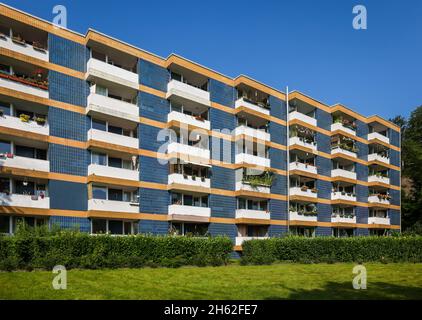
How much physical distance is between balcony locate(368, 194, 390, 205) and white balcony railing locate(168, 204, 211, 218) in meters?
28.5

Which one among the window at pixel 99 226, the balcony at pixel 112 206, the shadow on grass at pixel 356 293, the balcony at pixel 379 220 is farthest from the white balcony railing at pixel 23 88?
the balcony at pixel 379 220

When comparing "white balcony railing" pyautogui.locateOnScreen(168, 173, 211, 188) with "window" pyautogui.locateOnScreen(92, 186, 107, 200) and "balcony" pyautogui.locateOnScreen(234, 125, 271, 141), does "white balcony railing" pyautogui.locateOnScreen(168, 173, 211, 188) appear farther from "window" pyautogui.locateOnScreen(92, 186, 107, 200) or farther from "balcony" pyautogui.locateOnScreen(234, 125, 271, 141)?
"balcony" pyautogui.locateOnScreen(234, 125, 271, 141)

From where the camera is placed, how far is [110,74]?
92.3 feet

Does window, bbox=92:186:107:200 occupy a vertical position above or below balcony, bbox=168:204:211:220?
above

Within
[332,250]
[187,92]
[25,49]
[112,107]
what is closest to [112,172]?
Answer: [112,107]

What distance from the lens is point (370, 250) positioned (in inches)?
1270

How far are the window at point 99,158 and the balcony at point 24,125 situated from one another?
3.78 meters

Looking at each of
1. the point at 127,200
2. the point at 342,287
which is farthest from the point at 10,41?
the point at 342,287

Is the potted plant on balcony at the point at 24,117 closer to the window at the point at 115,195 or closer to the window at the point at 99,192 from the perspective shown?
the window at the point at 99,192

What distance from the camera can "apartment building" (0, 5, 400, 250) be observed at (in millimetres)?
24672

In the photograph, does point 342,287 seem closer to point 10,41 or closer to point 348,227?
point 10,41

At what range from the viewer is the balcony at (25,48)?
24125mm

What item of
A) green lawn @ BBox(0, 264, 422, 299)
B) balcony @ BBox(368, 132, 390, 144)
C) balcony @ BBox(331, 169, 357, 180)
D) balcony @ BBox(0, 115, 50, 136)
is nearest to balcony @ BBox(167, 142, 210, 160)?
balcony @ BBox(0, 115, 50, 136)
